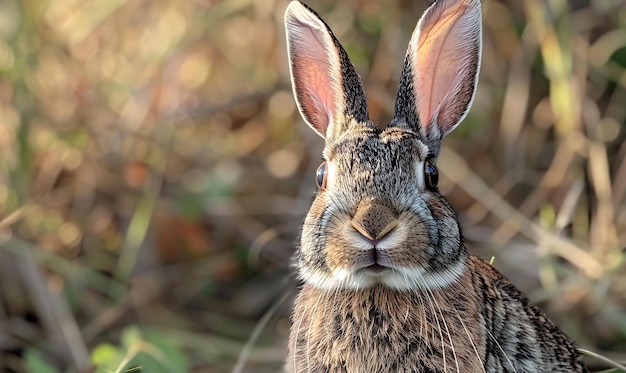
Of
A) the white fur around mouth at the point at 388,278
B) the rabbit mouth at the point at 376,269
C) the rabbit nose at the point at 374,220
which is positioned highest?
the rabbit nose at the point at 374,220

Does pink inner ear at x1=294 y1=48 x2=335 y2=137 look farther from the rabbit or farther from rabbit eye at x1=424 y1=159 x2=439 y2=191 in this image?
rabbit eye at x1=424 y1=159 x2=439 y2=191

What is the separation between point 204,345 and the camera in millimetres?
2945

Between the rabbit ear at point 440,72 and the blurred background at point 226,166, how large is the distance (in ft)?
3.13

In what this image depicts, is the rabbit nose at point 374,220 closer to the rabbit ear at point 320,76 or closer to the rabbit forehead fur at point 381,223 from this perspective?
the rabbit forehead fur at point 381,223

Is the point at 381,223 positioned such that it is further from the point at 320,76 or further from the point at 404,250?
the point at 320,76

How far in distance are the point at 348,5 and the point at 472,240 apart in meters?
1.06

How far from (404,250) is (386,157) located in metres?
0.21

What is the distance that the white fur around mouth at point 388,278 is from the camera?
1.67m

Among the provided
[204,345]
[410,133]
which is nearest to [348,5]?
[204,345]

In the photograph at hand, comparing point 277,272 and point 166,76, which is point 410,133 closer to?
point 277,272

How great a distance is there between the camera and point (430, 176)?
5.97 feet

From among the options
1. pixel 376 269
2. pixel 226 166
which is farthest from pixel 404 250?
pixel 226 166

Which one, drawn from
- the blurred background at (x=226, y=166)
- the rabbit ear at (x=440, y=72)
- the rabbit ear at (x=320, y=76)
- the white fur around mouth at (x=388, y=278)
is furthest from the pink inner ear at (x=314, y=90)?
the blurred background at (x=226, y=166)

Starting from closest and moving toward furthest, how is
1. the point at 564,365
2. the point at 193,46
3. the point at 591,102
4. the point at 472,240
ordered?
the point at 564,365
the point at 472,240
the point at 591,102
the point at 193,46
